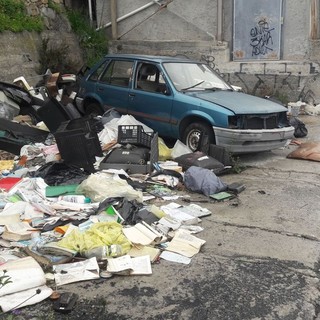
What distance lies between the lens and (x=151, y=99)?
823 cm

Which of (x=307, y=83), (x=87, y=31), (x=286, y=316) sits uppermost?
(x=87, y=31)

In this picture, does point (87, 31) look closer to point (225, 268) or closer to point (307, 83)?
point (307, 83)

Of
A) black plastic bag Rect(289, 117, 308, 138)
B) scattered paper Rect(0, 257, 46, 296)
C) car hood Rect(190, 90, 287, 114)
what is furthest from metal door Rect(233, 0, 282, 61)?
scattered paper Rect(0, 257, 46, 296)

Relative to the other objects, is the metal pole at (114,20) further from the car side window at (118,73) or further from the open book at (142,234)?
the open book at (142,234)

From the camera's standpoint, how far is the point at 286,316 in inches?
132

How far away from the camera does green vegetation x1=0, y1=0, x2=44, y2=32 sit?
12062 mm

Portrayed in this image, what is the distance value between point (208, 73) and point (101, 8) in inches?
335

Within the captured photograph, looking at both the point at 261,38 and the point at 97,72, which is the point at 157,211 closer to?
the point at 97,72

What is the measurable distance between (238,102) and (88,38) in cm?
911

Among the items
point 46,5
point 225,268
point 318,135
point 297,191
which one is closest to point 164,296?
point 225,268

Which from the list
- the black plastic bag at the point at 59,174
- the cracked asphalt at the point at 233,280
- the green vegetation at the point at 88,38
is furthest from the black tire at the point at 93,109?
the green vegetation at the point at 88,38

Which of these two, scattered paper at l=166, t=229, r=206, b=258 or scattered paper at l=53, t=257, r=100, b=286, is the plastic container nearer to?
scattered paper at l=166, t=229, r=206, b=258

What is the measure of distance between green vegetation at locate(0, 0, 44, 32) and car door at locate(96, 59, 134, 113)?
4198 mm

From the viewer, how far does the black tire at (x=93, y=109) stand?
31.1 feet
